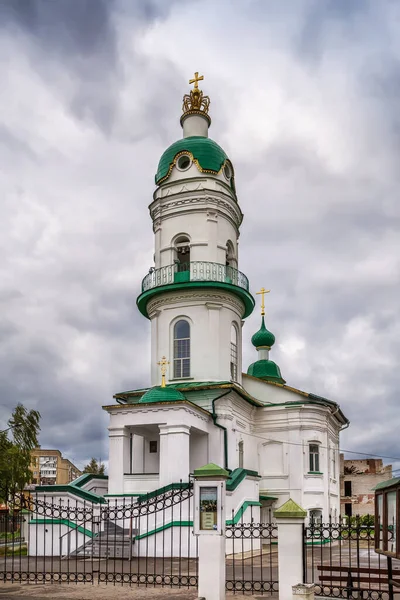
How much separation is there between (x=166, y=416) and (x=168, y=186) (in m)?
11.4

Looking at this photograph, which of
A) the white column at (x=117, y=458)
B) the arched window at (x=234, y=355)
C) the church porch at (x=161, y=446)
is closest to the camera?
the church porch at (x=161, y=446)

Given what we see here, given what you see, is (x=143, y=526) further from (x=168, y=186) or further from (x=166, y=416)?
(x=168, y=186)

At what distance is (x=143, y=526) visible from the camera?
20703mm

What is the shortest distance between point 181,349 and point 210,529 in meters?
16.0

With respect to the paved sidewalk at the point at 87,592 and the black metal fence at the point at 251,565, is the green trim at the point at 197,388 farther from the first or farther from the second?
the paved sidewalk at the point at 87,592

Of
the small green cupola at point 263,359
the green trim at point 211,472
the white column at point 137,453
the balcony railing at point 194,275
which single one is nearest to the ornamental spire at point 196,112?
the balcony railing at point 194,275

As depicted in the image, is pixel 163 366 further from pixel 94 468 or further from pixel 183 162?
pixel 94 468

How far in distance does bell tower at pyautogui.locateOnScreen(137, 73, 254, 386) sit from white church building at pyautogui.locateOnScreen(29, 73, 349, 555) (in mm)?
44

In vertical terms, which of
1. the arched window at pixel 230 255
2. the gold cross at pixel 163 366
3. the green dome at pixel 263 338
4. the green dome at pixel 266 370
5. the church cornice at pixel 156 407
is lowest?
the church cornice at pixel 156 407

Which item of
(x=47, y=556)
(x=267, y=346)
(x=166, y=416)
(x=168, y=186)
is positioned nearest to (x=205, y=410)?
(x=166, y=416)

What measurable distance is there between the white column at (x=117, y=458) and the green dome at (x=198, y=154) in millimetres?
11952

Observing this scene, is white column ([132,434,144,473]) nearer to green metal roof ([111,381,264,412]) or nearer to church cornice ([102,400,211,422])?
green metal roof ([111,381,264,412])

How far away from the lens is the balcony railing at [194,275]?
28.1 m

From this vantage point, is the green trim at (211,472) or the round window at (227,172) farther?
the round window at (227,172)
